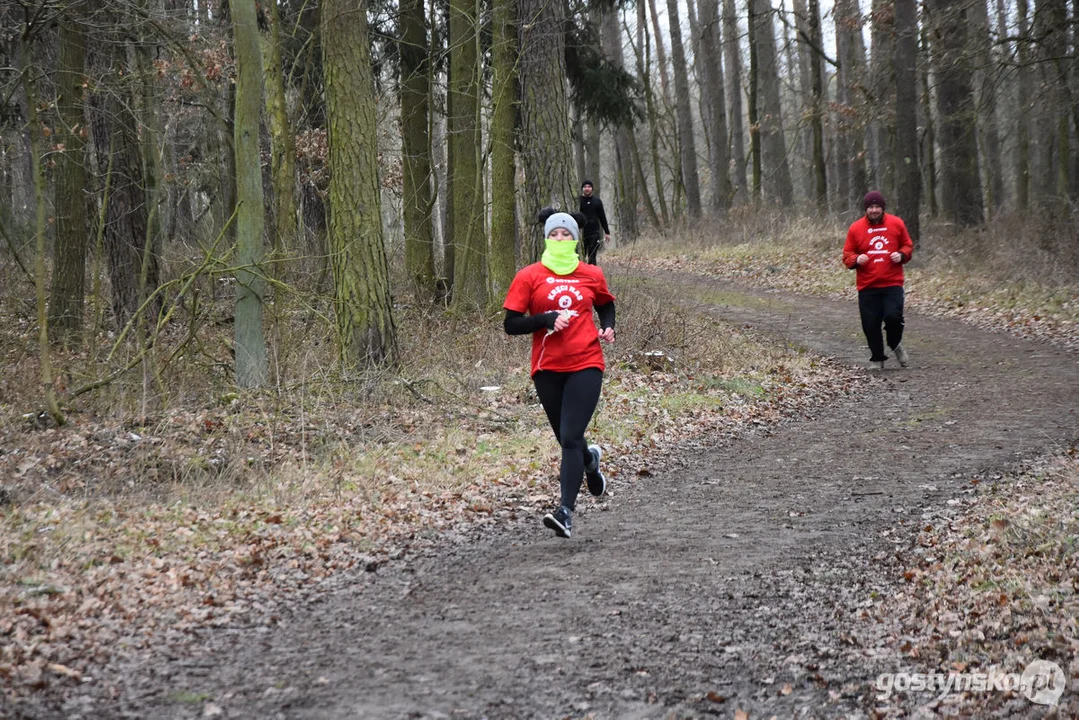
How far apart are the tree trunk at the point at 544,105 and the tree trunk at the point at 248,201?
16.5 feet

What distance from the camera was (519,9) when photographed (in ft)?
49.0

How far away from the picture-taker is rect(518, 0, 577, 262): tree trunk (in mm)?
14711

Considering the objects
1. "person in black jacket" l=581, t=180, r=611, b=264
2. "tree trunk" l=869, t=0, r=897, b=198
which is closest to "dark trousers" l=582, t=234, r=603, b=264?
"person in black jacket" l=581, t=180, r=611, b=264

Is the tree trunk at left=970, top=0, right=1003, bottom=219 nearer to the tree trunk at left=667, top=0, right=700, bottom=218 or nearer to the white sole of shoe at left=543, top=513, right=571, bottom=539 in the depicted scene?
the tree trunk at left=667, top=0, right=700, bottom=218

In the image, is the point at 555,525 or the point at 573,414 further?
the point at 573,414

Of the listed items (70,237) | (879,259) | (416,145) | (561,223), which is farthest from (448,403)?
(70,237)

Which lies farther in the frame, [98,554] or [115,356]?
[115,356]

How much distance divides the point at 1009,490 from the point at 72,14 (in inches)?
411

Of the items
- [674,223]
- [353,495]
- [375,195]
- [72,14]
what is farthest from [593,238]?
[674,223]

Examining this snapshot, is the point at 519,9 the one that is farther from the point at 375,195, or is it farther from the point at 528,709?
the point at 528,709

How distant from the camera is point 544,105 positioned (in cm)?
1472

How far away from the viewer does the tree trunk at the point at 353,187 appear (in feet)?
36.0

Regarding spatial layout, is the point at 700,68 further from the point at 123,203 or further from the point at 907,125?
the point at 123,203

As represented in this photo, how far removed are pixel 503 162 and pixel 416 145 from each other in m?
2.23
